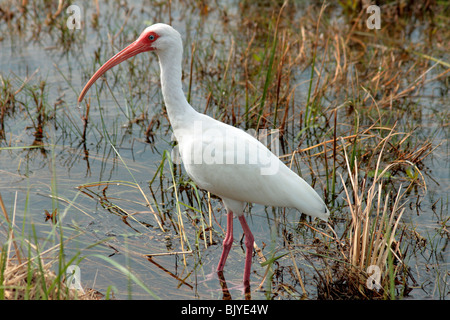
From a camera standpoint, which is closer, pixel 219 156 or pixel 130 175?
pixel 219 156

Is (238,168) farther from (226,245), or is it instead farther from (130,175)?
(130,175)

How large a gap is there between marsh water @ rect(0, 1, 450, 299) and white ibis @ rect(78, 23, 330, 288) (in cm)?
41

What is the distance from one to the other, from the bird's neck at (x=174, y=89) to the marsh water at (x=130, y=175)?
767 millimetres

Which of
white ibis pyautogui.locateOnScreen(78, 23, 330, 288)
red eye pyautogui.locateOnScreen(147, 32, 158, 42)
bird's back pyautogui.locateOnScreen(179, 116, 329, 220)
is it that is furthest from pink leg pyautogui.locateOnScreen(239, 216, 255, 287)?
red eye pyautogui.locateOnScreen(147, 32, 158, 42)

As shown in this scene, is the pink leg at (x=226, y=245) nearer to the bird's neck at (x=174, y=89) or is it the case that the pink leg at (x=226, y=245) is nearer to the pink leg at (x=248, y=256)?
the pink leg at (x=248, y=256)

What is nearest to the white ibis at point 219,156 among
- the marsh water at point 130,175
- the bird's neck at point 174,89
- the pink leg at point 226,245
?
the bird's neck at point 174,89

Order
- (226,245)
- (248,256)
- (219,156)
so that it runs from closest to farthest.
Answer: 1. (219,156)
2. (248,256)
3. (226,245)

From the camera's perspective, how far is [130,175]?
6.08 meters

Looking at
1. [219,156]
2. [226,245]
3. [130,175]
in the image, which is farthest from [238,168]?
[130,175]

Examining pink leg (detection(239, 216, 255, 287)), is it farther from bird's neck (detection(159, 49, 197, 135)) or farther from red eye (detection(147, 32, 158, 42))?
red eye (detection(147, 32, 158, 42))

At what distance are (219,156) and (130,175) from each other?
1839mm

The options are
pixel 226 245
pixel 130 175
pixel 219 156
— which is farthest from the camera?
pixel 130 175

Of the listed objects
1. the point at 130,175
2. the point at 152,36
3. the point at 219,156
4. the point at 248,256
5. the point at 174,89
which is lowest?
the point at 248,256
